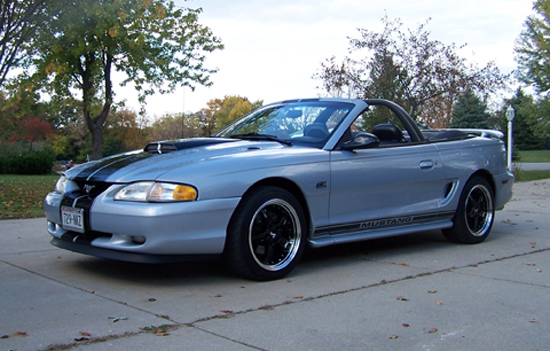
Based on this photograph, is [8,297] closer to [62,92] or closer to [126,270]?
[126,270]

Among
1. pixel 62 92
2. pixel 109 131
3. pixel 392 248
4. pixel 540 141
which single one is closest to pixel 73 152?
pixel 109 131

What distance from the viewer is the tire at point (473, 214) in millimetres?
6531

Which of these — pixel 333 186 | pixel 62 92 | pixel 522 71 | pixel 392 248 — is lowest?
pixel 392 248

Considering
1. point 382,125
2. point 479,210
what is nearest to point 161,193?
point 382,125

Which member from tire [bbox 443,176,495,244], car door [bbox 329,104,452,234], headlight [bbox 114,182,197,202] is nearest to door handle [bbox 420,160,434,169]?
car door [bbox 329,104,452,234]

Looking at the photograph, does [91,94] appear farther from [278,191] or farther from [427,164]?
[278,191]

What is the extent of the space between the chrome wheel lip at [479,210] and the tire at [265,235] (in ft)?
8.22

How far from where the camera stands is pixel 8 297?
13.8ft

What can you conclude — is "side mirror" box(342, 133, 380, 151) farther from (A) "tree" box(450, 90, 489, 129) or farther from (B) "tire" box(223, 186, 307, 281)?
(A) "tree" box(450, 90, 489, 129)

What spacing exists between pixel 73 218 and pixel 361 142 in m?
2.51

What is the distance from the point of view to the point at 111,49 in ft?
69.3

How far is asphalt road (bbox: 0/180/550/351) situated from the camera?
11.1ft

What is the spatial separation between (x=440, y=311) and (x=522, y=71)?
47.8 meters

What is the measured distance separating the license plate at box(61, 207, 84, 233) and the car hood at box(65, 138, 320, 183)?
0.26 meters
